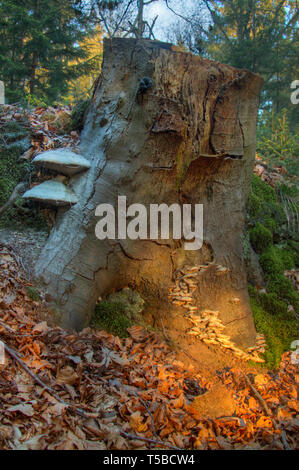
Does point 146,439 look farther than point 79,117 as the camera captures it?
No

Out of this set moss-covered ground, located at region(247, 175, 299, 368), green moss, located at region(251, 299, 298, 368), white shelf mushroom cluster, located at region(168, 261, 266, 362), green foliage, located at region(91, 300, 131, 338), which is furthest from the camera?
moss-covered ground, located at region(247, 175, 299, 368)

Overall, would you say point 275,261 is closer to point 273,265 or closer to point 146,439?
point 273,265

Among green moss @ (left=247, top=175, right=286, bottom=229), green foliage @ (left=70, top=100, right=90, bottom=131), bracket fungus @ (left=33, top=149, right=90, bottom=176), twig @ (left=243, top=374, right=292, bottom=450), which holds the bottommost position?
twig @ (left=243, top=374, right=292, bottom=450)

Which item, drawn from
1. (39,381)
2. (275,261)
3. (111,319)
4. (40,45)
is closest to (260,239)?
(275,261)

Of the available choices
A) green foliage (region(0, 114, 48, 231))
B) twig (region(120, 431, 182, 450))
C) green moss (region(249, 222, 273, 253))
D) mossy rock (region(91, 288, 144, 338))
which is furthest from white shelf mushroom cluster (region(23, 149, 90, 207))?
green moss (region(249, 222, 273, 253))

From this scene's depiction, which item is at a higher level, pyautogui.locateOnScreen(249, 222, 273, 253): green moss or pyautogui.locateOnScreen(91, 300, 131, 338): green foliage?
pyautogui.locateOnScreen(249, 222, 273, 253): green moss

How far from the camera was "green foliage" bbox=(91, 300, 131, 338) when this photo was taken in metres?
2.97

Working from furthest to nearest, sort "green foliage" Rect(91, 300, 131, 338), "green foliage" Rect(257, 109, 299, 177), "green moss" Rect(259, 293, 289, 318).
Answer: "green foliage" Rect(257, 109, 299, 177) → "green moss" Rect(259, 293, 289, 318) → "green foliage" Rect(91, 300, 131, 338)

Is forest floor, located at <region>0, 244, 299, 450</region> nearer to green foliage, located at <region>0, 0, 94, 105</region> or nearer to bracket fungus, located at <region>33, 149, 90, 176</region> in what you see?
bracket fungus, located at <region>33, 149, 90, 176</region>

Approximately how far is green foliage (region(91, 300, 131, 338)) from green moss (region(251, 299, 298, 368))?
1484 millimetres

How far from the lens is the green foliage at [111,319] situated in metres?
2.97

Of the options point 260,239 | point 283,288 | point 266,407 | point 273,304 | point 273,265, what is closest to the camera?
point 266,407

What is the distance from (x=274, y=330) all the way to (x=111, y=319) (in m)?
1.82

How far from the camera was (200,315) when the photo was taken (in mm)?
3150
